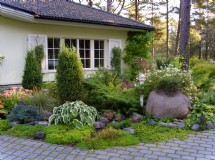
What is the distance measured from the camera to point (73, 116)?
531 centimetres

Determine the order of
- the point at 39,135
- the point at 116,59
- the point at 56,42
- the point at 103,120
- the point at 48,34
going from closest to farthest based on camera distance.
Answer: the point at 39,135 → the point at 103,120 → the point at 48,34 → the point at 56,42 → the point at 116,59

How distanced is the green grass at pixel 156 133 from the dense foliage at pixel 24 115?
85.2 inches

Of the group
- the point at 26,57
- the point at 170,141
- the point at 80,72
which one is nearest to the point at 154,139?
the point at 170,141

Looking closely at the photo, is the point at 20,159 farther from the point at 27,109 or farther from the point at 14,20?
the point at 14,20

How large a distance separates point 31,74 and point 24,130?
467 cm

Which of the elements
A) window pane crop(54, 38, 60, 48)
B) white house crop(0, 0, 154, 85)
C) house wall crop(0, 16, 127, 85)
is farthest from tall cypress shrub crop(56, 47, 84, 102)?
window pane crop(54, 38, 60, 48)

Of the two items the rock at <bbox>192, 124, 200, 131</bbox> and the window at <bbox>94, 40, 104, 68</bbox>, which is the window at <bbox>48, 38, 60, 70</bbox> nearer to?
the window at <bbox>94, 40, 104, 68</bbox>

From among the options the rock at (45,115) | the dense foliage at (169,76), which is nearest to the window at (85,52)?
the dense foliage at (169,76)

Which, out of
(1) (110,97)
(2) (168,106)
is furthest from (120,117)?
(2) (168,106)

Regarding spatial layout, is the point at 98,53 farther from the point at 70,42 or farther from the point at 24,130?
the point at 24,130

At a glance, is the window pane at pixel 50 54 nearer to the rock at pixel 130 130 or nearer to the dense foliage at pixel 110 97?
the dense foliage at pixel 110 97

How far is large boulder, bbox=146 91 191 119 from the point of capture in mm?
5816

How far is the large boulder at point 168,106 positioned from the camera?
5816 millimetres

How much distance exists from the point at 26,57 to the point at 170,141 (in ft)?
22.8
